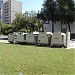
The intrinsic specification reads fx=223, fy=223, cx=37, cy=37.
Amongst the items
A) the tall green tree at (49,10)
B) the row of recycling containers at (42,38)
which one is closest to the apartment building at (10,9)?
the tall green tree at (49,10)

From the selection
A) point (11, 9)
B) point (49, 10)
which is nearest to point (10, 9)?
point (11, 9)

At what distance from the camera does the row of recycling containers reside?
2012 cm

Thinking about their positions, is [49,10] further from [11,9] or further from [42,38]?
[11,9]

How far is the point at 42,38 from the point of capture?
70.8 feet

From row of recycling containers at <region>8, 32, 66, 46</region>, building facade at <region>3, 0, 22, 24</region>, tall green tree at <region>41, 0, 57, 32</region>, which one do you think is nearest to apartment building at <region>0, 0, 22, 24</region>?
building facade at <region>3, 0, 22, 24</region>

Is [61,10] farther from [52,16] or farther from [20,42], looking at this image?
[20,42]

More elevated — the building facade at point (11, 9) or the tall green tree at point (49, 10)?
the building facade at point (11, 9)

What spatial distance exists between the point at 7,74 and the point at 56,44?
13609 mm

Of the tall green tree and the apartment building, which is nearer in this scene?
the tall green tree

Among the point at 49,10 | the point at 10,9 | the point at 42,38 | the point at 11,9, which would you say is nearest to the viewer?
the point at 42,38

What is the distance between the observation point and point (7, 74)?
22.5ft

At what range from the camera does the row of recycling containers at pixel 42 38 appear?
20.1m

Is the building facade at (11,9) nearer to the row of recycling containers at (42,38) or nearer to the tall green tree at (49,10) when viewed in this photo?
the tall green tree at (49,10)

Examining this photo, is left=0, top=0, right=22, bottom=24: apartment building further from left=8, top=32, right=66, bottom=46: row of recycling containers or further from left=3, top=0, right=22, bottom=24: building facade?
left=8, top=32, right=66, bottom=46: row of recycling containers
